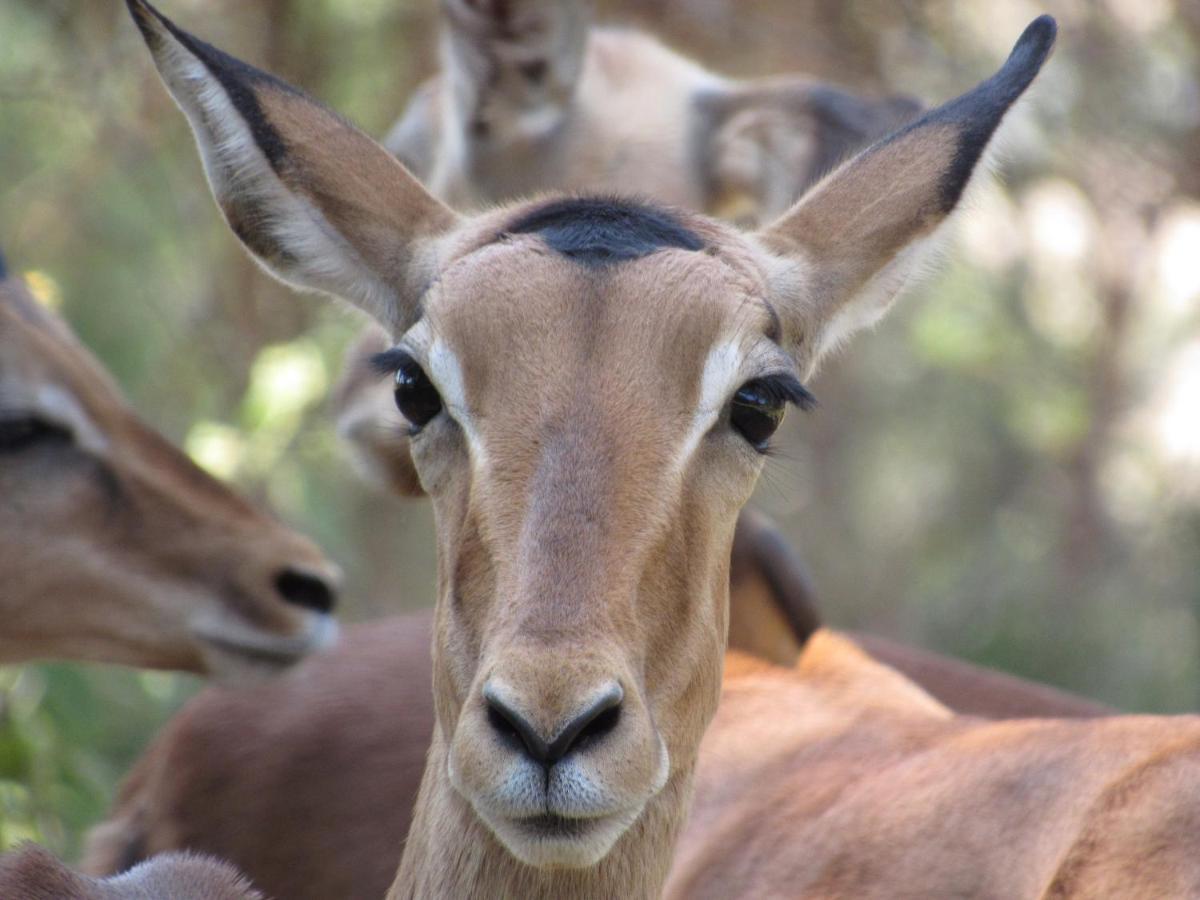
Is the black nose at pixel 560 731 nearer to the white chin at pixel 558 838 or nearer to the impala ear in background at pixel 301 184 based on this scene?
the white chin at pixel 558 838

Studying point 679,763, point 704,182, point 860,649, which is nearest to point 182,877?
point 679,763

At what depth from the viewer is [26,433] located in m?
5.73

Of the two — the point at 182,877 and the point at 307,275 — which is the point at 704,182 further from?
the point at 182,877

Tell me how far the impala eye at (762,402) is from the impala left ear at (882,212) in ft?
1.31

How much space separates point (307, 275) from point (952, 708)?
3.22 meters

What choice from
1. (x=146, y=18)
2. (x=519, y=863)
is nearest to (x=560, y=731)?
(x=519, y=863)

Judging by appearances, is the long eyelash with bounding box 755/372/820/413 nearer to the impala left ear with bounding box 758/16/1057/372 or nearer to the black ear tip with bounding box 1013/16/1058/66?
the impala left ear with bounding box 758/16/1057/372

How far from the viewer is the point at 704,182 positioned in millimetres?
7258

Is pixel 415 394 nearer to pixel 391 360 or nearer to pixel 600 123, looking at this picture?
pixel 391 360

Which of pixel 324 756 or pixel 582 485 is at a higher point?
pixel 582 485

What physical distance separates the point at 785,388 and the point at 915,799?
1.34 metres

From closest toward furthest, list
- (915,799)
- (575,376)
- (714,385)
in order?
(575,376), (714,385), (915,799)

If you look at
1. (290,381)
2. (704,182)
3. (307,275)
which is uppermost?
(307,275)

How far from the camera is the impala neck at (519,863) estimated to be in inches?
150
